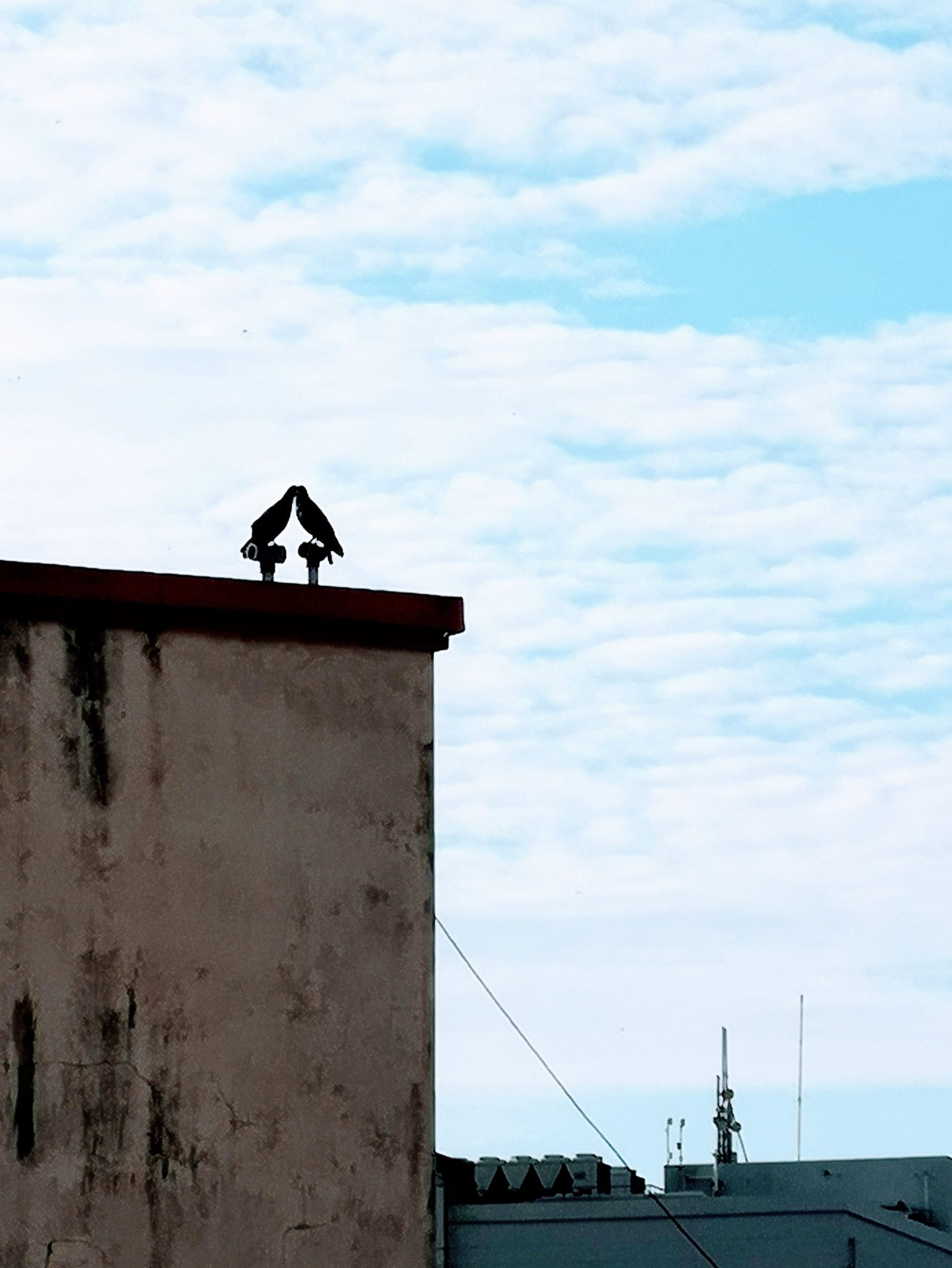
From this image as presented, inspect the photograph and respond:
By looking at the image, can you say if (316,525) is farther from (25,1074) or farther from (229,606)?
(25,1074)

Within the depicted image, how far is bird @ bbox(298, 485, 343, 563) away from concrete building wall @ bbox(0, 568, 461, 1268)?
75 cm

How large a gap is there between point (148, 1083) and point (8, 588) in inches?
120

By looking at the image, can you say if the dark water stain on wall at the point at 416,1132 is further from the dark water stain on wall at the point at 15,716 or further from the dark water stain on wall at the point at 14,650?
the dark water stain on wall at the point at 14,650

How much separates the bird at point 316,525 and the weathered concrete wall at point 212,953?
2.58 feet

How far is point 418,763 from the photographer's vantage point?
51.0 feet

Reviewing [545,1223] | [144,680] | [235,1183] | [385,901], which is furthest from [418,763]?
[545,1223]

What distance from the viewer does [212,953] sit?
14.6 m

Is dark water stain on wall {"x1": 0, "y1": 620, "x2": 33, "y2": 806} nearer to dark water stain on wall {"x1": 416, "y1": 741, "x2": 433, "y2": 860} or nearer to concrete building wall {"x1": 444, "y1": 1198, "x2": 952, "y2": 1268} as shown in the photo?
dark water stain on wall {"x1": 416, "y1": 741, "x2": 433, "y2": 860}

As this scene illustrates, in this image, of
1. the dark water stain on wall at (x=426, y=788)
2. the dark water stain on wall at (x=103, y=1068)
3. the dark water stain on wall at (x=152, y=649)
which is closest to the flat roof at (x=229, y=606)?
the dark water stain on wall at (x=152, y=649)

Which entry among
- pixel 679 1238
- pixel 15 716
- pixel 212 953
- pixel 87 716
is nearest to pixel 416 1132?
pixel 212 953

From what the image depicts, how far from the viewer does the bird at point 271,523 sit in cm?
1582

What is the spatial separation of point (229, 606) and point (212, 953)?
2132mm

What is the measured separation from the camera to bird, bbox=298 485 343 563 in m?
15.8

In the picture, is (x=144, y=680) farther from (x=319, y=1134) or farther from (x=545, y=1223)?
(x=545, y=1223)
